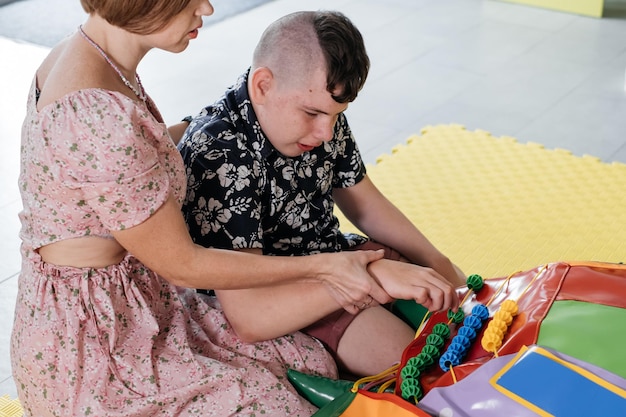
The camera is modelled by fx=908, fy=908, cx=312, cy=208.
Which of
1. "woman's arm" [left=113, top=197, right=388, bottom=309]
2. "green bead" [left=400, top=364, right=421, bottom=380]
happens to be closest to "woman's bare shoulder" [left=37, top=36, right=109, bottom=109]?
"woman's arm" [left=113, top=197, right=388, bottom=309]

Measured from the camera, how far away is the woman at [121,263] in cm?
136

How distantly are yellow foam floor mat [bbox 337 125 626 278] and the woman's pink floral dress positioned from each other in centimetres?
116

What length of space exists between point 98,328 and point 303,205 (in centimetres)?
49

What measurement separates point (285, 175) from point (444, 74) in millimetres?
2322

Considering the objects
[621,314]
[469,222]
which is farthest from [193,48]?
[621,314]

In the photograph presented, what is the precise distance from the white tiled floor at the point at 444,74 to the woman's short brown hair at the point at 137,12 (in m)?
1.45

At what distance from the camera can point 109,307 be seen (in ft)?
4.98

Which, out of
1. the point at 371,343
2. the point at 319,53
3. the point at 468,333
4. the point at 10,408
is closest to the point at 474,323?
the point at 468,333

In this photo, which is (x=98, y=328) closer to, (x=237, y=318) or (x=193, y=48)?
(x=237, y=318)

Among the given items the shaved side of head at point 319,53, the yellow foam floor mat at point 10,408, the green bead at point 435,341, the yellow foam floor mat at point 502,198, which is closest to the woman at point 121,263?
the green bead at point 435,341

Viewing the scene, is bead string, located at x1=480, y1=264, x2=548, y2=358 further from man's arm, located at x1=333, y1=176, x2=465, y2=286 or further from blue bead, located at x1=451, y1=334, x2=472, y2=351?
man's arm, located at x1=333, y1=176, x2=465, y2=286

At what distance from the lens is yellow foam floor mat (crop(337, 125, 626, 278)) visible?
2633 millimetres

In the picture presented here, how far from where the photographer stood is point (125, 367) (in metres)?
1.52

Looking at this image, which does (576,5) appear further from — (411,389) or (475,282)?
(411,389)
